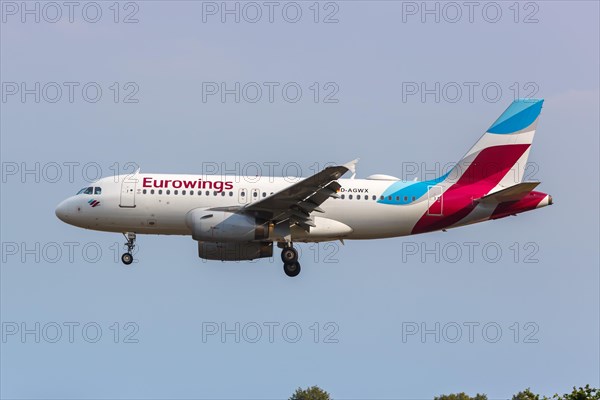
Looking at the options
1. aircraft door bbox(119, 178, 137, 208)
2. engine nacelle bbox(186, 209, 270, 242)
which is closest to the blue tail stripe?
engine nacelle bbox(186, 209, 270, 242)

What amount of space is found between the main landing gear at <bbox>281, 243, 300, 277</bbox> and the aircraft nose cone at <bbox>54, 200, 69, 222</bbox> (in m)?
11.1

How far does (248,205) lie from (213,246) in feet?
17.1

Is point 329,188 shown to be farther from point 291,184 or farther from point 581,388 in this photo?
point 581,388

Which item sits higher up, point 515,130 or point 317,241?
point 515,130

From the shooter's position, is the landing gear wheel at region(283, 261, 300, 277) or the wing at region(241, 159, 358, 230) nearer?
the wing at region(241, 159, 358, 230)

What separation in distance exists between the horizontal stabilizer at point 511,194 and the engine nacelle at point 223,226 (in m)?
10.9

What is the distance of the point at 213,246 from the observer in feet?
245

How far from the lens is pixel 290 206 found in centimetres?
7025

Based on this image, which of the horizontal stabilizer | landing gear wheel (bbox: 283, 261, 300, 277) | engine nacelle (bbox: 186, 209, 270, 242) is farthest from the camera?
landing gear wheel (bbox: 283, 261, 300, 277)

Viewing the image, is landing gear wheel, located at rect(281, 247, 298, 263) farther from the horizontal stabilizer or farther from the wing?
the horizontal stabilizer

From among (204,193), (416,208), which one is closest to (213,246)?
(204,193)

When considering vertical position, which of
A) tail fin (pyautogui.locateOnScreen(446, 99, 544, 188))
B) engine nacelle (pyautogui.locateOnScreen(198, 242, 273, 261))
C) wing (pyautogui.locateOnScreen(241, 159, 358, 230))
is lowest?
engine nacelle (pyautogui.locateOnScreen(198, 242, 273, 261))

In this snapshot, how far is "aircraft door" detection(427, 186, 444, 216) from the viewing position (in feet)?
236

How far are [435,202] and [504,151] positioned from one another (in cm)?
501
